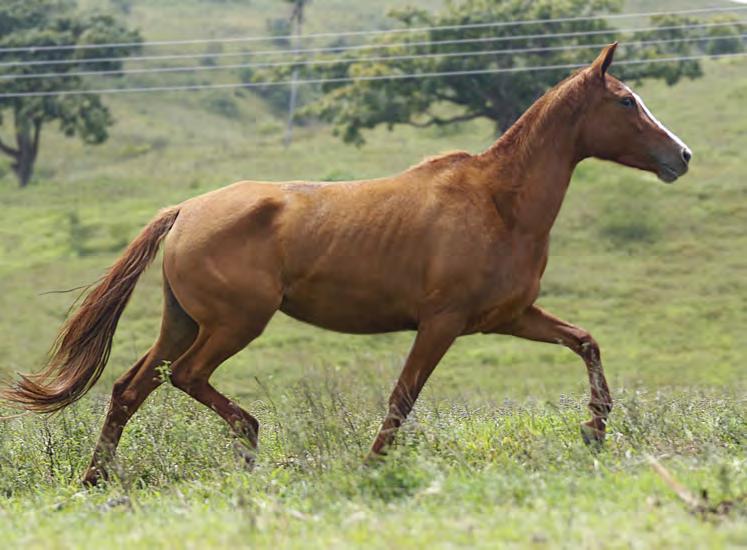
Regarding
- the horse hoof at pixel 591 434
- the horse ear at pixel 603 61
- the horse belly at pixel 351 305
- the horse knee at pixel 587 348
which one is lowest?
the horse hoof at pixel 591 434

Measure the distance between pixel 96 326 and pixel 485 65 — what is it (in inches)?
1231

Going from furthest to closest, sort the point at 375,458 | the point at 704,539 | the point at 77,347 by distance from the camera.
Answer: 1. the point at 77,347
2. the point at 375,458
3. the point at 704,539

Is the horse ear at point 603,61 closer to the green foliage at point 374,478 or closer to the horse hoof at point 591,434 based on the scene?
the green foliage at point 374,478

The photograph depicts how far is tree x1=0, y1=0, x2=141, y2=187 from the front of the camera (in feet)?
146

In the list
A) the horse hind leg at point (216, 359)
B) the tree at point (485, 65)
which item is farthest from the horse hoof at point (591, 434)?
the tree at point (485, 65)

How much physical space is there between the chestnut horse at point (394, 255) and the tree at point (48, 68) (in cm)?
3712

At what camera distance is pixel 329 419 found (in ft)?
24.5

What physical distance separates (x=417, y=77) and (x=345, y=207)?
30783 mm

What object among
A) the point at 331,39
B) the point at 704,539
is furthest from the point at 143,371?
the point at 331,39

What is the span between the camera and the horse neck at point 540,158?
786 cm

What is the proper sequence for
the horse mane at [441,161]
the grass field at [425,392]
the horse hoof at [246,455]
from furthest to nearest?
the horse mane at [441,161], the horse hoof at [246,455], the grass field at [425,392]

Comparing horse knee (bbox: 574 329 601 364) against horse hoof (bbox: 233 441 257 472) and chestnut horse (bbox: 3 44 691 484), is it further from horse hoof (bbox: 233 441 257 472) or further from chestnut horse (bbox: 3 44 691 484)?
horse hoof (bbox: 233 441 257 472)

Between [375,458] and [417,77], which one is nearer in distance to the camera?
[375,458]

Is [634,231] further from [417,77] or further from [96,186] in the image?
[96,186]
